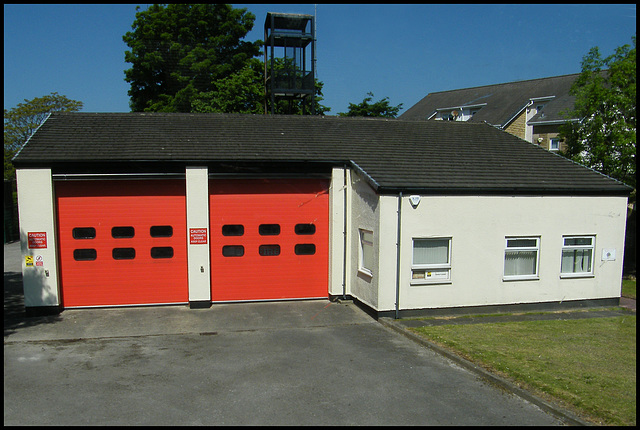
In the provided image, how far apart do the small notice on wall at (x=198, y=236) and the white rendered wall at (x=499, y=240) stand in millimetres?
4367

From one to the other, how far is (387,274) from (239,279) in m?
4.04

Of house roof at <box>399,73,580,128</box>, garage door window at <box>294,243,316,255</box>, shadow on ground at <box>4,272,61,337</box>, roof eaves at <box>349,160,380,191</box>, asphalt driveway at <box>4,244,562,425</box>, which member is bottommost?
shadow on ground at <box>4,272,61,337</box>

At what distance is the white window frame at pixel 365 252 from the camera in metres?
11.9

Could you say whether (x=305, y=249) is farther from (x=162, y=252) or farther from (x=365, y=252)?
(x=162, y=252)

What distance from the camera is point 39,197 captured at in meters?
11.8

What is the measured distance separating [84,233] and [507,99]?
3676 cm

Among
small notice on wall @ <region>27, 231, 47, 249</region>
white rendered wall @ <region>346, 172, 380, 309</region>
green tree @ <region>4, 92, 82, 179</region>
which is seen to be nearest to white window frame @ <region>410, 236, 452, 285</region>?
white rendered wall @ <region>346, 172, 380, 309</region>

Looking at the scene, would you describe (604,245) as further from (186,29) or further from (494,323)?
(186,29)

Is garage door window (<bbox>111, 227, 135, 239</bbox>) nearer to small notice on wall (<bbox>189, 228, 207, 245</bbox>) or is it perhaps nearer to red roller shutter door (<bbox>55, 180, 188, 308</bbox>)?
red roller shutter door (<bbox>55, 180, 188, 308</bbox>)

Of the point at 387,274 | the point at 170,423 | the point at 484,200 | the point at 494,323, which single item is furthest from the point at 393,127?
the point at 170,423

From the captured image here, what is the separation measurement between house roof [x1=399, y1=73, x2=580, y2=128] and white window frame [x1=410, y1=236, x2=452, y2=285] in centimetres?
2393

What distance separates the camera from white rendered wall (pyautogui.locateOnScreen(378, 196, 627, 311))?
1148cm

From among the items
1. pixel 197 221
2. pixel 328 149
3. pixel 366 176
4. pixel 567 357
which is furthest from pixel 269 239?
pixel 567 357

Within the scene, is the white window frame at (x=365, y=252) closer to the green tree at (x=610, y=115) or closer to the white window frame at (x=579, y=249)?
the white window frame at (x=579, y=249)
